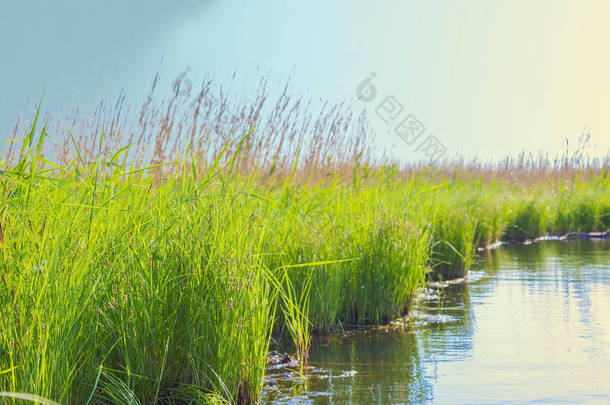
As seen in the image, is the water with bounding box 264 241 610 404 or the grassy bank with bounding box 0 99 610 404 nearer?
the grassy bank with bounding box 0 99 610 404

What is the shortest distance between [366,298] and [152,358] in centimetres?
268

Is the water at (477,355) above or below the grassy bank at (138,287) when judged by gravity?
below

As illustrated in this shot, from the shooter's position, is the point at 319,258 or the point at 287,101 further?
the point at 287,101

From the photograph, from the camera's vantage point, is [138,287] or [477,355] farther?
[477,355]

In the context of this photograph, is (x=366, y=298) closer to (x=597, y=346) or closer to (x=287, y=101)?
(x=597, y=346)

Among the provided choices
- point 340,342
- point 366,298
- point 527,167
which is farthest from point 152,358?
point 527,167

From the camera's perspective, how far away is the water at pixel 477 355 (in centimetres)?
416

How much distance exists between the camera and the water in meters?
4.16

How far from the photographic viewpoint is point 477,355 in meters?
→ 5.03

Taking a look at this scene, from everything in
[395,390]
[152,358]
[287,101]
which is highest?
[287,101]

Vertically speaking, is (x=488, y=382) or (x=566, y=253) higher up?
(x=566, y=253)

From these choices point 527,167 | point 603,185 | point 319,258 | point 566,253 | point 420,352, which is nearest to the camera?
point 420,352

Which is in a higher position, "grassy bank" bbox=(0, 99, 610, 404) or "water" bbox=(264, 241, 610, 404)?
"grassy bank" bbox=(0, 99, 610, 404)

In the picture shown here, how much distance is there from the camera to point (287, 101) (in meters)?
7.60
